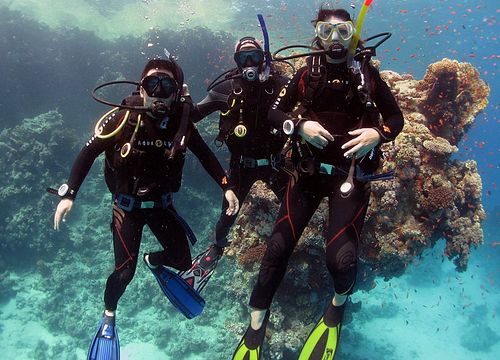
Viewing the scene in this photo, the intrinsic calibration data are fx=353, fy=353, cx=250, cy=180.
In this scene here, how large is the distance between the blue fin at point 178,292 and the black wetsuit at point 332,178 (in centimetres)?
173

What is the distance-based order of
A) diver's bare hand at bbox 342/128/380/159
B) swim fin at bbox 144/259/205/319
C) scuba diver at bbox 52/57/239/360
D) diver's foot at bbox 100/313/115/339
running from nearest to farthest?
1. diver's bare hand at bbox 342/128/380/159
2. scuba diver at bbox 52/57/239/360
3. diver's foot at bbox 100/313/115/339
4. swim fin at bbox 144/259/205/319

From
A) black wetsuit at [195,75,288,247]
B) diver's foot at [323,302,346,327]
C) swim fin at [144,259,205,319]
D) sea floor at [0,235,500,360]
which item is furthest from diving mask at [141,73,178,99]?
sea floor at [0,235,500,360]

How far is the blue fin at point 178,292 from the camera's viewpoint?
18.2 ft

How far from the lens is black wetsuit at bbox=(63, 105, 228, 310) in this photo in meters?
4.39

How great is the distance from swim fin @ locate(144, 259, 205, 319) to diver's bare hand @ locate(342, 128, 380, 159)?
11.3 feet

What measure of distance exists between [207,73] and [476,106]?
610 inches

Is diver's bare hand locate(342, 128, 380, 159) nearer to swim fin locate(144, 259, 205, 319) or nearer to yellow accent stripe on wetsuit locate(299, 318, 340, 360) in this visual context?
yellow accent stripe on wetsuit locate(299, 318, 340, 360)

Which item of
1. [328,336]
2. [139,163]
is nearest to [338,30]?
[139,163]

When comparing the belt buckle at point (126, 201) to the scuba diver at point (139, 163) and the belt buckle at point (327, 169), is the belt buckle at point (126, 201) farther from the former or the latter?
the belt buckle at point (327, 169)

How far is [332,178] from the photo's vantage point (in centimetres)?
431

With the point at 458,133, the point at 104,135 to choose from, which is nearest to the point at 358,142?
the point at 104,135

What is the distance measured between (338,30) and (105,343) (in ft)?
15.9

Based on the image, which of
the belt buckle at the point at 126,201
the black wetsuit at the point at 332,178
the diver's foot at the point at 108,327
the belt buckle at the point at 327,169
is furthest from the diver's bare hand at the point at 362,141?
the diver's foot at the point at 108,327

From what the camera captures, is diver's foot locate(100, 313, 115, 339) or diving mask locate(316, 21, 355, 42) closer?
diving mask locate(316, 21, 355, 42)
